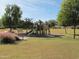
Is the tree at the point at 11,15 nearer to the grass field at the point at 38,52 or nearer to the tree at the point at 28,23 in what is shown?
the tree at the point at 28,23

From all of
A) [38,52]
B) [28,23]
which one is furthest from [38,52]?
[28,23]

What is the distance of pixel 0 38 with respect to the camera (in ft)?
105

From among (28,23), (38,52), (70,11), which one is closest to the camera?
(38,52)

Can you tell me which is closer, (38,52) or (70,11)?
(38,52)

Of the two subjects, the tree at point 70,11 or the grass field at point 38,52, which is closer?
the grass field at point 38,52

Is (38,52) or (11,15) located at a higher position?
(11,15)

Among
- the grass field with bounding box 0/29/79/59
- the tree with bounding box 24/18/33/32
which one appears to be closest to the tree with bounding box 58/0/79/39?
the tree with bounding box 24/18/33/32

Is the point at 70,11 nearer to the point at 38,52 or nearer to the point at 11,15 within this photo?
the point at 11,15

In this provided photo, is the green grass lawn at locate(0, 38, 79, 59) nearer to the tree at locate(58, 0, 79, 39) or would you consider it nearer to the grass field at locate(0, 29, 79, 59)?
the grass field at locate(0, 29, 79, 59)

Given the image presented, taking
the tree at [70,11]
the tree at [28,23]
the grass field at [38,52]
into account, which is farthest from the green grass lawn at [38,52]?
the tree at [28,23]

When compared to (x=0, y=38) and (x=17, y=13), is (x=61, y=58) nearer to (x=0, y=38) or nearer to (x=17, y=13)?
(x=0, y=38)

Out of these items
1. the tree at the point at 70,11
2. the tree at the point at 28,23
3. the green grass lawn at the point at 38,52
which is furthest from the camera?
the tree at the point at 28,23

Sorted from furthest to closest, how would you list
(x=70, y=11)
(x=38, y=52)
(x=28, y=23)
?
(x=28, y=23)
(x=70, y=11)
(x=38, y=52)

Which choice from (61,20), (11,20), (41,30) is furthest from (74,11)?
(11,20)
